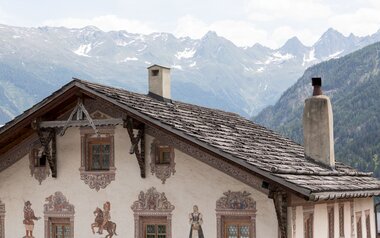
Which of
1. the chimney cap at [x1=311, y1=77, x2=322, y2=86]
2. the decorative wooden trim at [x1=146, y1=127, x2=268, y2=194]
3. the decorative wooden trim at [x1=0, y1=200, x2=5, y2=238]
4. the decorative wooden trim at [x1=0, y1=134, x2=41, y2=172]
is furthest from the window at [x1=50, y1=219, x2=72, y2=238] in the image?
the chimney cap at [x1=311, y1=77, x2=322, y2=86]

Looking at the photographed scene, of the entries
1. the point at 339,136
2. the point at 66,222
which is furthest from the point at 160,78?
the point at 339,136

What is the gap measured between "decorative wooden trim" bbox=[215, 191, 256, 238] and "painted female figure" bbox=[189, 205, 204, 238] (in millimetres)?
513

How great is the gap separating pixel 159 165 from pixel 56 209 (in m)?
3.52

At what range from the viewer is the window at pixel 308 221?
20.6m

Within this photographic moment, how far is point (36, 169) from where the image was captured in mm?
22938

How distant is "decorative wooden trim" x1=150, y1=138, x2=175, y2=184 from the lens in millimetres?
21047

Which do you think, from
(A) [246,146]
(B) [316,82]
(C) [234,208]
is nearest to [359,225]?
(B) [316,82]

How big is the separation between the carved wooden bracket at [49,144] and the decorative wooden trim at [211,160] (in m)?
2.95

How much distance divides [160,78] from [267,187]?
7585 mm

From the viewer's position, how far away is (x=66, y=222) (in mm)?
22500

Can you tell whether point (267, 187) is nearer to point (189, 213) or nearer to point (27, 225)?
point (189, 213)

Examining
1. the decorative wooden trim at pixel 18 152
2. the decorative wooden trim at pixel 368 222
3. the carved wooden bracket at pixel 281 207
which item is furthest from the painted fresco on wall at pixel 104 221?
the decorative wooden trim at pixel 368 222

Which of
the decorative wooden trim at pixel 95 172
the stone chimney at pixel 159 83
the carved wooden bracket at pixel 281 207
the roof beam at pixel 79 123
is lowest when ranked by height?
the carved wooden bracket at pixel 281 207

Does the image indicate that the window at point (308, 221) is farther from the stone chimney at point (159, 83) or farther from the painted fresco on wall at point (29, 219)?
the painted fresco on wall at point (29, 219)
